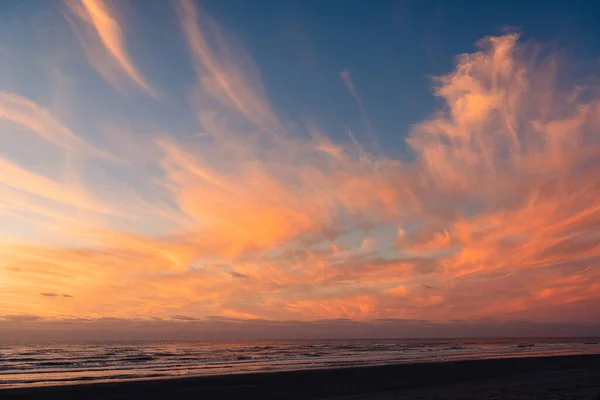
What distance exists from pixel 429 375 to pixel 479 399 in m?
14.9

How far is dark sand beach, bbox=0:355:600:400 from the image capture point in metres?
23.6

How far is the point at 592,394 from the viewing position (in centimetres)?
2144

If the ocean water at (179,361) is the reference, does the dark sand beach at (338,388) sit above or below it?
below

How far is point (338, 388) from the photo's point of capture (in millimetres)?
27375

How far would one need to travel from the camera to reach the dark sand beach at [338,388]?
23625 millimetres

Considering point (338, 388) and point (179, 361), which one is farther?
point (179, 361)

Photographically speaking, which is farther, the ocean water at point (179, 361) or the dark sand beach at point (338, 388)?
the ocean water at point (179, 361)

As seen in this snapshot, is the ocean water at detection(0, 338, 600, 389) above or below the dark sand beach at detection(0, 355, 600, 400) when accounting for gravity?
above

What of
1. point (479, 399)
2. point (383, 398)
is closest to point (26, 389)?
point (383, 398)

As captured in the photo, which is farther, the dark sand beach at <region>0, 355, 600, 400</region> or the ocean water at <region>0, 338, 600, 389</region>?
the ocean water at <region>0, 338, 600, 389</region>

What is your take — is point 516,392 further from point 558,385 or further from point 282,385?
point 282,385

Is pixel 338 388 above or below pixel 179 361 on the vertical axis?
below

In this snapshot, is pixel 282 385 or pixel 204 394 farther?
pixel 282 385

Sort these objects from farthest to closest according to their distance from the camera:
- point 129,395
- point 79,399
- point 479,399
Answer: point 129,395 < point 79,399 < point 479,399
